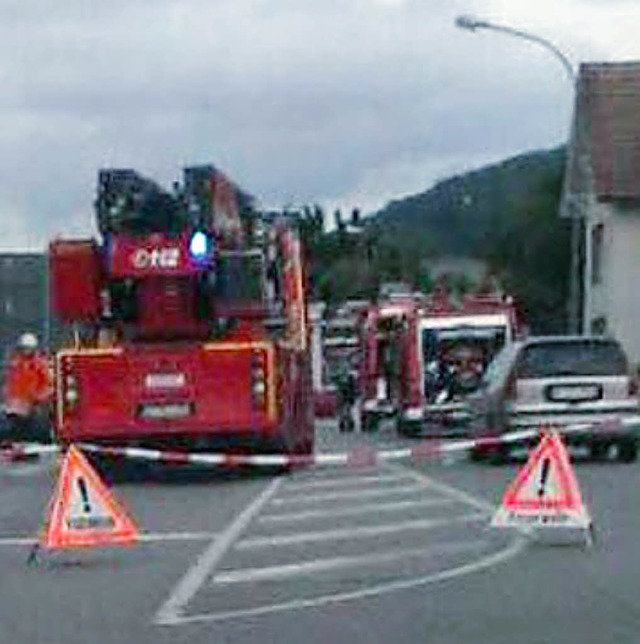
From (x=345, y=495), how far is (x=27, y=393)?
16.2m

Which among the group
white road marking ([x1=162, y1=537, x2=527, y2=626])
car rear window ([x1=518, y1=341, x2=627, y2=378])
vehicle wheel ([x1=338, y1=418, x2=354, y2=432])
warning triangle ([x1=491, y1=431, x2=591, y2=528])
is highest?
car rear window ([x1=518, y1=341, x2=627, y2=378])

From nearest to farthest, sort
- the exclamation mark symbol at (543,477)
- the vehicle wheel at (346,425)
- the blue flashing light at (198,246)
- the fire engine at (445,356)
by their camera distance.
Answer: the exclamation mark symbol at (543,477) < the blue flashing light at (198,246) < the fire engine at (445,356) < the vehicle wheel at (346,425)

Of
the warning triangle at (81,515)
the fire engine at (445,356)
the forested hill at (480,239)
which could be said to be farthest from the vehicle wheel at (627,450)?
the forested hill at (480,239)

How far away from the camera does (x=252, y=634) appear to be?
1397cm

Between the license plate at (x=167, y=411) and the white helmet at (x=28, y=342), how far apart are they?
1172 cm

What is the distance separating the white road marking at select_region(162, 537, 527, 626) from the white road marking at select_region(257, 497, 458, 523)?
191 inches

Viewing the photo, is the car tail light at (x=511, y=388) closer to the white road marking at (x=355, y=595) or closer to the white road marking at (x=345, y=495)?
the white road marking at (x=345, y=495)

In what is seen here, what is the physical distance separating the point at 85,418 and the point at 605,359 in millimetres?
7581

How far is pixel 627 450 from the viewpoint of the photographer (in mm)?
33875

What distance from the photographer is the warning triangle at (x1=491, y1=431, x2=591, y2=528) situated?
1967cm

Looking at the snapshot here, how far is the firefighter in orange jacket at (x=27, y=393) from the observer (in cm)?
4212

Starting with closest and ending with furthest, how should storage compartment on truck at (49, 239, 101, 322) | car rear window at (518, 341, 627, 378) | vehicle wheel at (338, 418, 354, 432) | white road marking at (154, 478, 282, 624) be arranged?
white road marking at (154, 478, 282, 624), storage compartment on truck at (49, 239, 101, 322), car rear window at (518, 341, 627, 378), vehicle wheel at (338, 418, 354, 432)

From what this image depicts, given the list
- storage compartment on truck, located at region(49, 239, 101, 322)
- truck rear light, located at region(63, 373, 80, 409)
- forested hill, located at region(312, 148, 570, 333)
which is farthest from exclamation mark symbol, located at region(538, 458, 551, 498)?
forested hill, located at region(312, 148, 570, 333)

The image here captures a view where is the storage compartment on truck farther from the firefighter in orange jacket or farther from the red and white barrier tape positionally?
the firefighter in orange jacket
